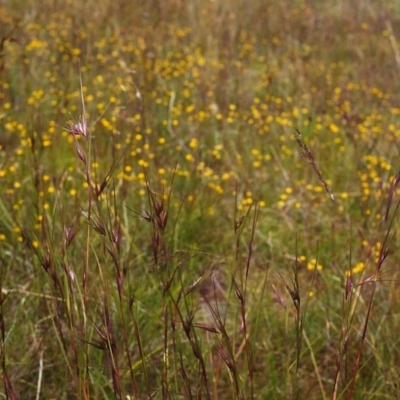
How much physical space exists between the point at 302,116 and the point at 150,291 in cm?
222

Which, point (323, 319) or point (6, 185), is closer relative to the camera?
point (323, 319)

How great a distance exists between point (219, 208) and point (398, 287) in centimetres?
91

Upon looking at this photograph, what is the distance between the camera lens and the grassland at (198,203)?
4.28 feet

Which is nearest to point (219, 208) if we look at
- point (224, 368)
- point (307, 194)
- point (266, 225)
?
point (266, 225)

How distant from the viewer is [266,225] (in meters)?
2.77

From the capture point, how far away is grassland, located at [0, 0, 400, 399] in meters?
1.31

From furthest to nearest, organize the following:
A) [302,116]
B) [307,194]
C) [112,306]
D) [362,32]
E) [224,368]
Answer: [362,32] → [302,116] → [307,194] → [112,306] → [224,368]

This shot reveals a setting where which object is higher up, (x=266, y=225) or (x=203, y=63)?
(x=203, y=63)

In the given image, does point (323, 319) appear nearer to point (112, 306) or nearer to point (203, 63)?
point (112, 306)

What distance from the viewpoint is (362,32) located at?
593 cm

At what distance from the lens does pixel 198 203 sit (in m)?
2.72

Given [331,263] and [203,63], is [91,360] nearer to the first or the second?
[331,263]

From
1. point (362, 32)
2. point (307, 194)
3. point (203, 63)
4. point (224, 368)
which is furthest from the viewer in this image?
point (362, 32)

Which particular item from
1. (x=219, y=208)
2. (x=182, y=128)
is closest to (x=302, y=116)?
(x=182, y=128)
